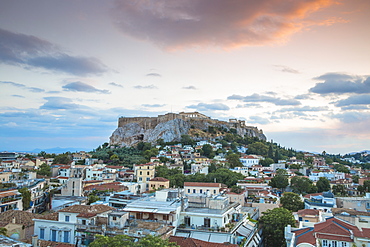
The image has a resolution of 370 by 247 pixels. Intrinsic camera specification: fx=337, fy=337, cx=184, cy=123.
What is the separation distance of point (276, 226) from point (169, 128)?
69.7 meters

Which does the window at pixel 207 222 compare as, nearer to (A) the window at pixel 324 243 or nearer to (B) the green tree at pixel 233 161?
(A) the window at pixel 324 243

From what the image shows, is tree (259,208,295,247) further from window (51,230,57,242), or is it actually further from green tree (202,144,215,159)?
green tree (202,144,215,159)

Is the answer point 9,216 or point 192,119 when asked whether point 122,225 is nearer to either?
point 9,216

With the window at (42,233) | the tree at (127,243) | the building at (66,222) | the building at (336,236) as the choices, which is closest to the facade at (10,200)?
the building at (66,222)

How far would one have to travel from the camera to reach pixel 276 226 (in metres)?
25.3

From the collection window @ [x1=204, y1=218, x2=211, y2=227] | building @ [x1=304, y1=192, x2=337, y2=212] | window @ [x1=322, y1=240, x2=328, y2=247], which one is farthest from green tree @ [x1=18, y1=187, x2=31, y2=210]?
building @ [x1=304, y1=192, x2=337, y2=212]

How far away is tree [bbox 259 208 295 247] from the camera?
2492 cm

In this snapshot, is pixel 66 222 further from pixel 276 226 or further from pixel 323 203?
pixel 323 203

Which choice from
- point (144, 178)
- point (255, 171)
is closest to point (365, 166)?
point (255, 171)

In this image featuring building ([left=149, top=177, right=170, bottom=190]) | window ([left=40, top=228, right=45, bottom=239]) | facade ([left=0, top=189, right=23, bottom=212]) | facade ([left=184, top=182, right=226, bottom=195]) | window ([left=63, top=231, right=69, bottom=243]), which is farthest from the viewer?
building ([left=149, top=177, right=170, bottom=190])

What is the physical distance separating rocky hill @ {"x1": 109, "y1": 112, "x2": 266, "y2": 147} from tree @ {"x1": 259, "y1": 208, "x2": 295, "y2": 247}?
63985mm

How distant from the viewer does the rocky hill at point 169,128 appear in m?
94.1

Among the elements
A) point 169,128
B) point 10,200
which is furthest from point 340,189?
point 169,128

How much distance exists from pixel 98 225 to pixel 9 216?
22.3 ft
